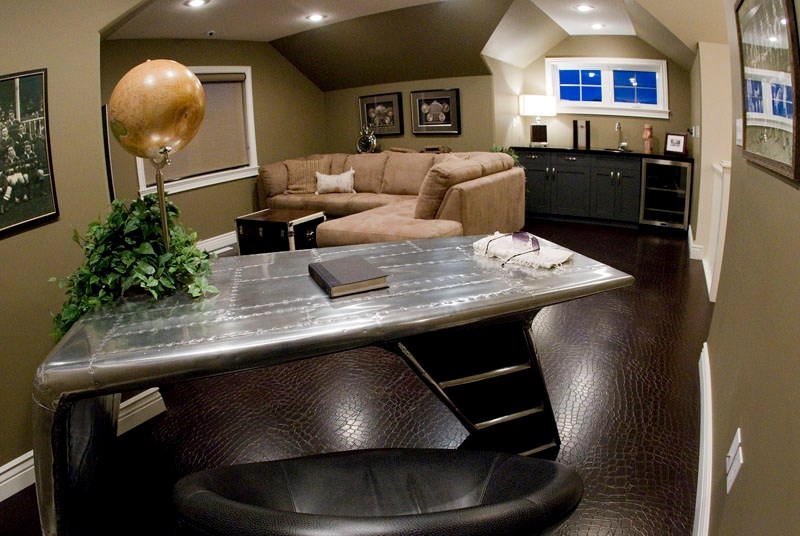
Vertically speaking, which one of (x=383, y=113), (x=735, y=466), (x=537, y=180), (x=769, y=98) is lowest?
(x=735, y=466)

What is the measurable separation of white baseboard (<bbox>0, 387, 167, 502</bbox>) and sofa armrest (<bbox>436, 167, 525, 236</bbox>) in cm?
283

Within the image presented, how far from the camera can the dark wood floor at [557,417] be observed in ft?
7.31

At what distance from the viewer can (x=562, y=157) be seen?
712 centimetres

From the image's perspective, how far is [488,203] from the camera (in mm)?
5500

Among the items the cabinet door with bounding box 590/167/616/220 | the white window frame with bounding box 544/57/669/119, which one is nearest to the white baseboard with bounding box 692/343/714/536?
the cabinet door with bounding box 590/167/616/220

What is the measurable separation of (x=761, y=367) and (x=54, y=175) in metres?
2.56

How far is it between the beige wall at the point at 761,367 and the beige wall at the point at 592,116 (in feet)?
15.8

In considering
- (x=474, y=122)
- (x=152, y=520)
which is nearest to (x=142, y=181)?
(x=474, y=122)

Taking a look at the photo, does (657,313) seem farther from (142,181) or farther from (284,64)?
(284,64)

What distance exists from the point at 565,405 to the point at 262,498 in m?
1.89

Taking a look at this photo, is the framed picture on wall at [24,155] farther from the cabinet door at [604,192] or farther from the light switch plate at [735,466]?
the cabinet door at [604,192]

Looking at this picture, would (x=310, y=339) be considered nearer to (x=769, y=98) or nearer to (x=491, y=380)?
(x=491, y=380)

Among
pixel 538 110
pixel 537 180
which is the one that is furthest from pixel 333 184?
pixel 538 110

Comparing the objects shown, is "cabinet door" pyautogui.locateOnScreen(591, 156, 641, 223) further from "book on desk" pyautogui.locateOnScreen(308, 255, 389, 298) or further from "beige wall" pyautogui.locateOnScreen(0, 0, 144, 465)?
"beige wall" pyautogui.locateOnScreen(0, 0, 144, 465)
